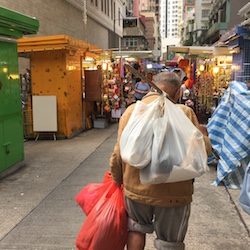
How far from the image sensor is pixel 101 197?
2.70 m

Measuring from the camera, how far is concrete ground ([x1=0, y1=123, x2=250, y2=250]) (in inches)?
138

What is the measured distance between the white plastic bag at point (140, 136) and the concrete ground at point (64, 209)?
5.63 feet

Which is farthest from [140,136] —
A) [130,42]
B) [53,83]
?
[130,42]

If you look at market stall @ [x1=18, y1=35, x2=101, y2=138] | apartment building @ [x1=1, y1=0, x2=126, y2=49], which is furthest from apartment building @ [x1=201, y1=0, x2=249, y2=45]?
market stall @ [x1=18, y1=35, x2=101, y2=138]

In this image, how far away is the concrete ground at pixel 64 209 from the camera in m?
3.51

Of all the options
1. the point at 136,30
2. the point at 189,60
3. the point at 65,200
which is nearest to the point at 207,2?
the point at 136,30

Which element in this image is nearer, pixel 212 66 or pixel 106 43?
pixel 212 66

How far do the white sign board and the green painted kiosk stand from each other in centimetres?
280

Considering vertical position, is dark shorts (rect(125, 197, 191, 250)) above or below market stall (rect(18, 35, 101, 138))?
below

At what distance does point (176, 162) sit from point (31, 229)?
8.05 feet

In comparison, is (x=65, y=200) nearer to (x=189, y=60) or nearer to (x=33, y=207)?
(x=33, y=207)

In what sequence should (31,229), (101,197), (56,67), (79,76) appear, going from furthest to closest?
(79,76) → (56,67) → (31,229) → (101,197)

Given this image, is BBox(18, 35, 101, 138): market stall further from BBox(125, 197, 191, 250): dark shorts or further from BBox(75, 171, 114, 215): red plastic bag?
BBox(125, 197, 191, 250): dark shorts

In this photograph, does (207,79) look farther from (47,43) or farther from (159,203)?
(159,203)
